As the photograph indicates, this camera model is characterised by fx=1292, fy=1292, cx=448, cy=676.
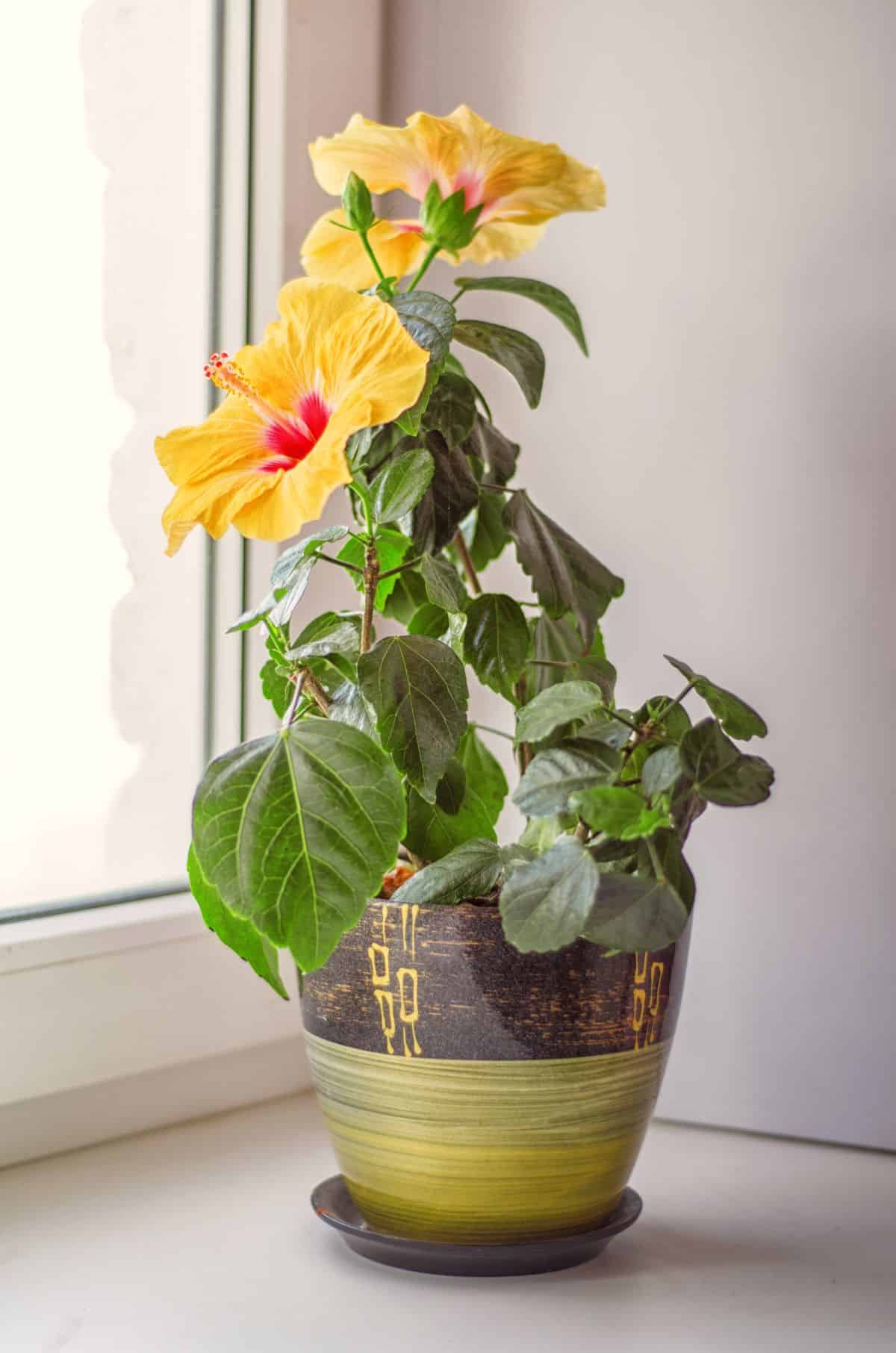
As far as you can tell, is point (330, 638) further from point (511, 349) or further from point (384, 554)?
point (511, 349)

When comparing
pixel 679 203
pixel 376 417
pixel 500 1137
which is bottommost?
pixel 500 1137

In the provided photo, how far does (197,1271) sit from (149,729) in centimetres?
43

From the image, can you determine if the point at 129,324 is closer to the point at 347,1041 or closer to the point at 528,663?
the point at 528,663

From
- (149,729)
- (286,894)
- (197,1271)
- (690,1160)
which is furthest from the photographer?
(149,729)

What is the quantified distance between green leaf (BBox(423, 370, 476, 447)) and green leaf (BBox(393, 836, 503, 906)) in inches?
9.2

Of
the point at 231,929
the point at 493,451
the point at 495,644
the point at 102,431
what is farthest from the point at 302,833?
the point at 102,431

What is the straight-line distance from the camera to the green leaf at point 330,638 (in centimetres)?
67

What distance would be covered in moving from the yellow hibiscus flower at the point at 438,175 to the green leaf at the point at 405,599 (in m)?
0.19

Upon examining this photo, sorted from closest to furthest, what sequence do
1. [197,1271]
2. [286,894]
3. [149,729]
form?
1. [286,894]
2. [197,1271]
3. [149,729]

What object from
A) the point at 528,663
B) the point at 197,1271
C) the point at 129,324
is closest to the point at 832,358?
the point at 528,663

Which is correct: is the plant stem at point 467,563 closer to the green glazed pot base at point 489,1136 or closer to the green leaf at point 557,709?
the green leaf at point 557,709

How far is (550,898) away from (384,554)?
0.28 m

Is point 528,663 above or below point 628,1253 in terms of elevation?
above

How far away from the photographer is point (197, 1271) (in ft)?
2.27
